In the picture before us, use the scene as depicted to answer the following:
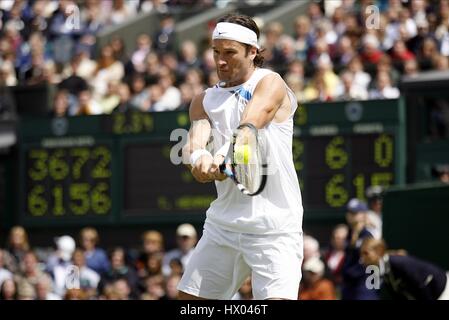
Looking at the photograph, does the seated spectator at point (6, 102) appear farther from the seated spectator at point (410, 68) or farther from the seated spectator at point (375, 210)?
the seated spectator at point (375, 210)

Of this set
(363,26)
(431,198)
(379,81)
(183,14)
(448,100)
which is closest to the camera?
(431,198)

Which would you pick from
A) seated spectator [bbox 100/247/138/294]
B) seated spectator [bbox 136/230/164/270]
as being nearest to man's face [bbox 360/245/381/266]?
seated spectator [bbox 100/247/138/294]

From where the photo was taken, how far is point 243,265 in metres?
7.96

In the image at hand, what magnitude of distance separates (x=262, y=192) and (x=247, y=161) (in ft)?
1.43

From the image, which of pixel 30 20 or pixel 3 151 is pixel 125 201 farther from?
pixel 30 20

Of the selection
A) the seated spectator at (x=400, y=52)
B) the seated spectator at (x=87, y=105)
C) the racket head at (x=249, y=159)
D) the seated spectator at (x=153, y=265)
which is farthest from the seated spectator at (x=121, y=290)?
the racket head at (x=249, y=159)

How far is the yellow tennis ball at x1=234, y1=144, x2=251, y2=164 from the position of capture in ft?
24.3

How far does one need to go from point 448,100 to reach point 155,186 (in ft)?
12.7

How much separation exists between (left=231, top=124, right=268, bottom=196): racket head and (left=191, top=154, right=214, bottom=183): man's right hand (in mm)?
123

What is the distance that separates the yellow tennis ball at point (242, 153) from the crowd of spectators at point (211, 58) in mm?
8191

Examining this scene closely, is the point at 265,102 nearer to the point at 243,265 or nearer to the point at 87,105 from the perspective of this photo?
the point at 243,265

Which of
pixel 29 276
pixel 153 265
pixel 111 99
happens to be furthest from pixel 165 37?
pixel 153 265

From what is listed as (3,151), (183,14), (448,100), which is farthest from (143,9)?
(448,100)

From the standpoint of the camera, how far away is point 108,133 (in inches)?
676
